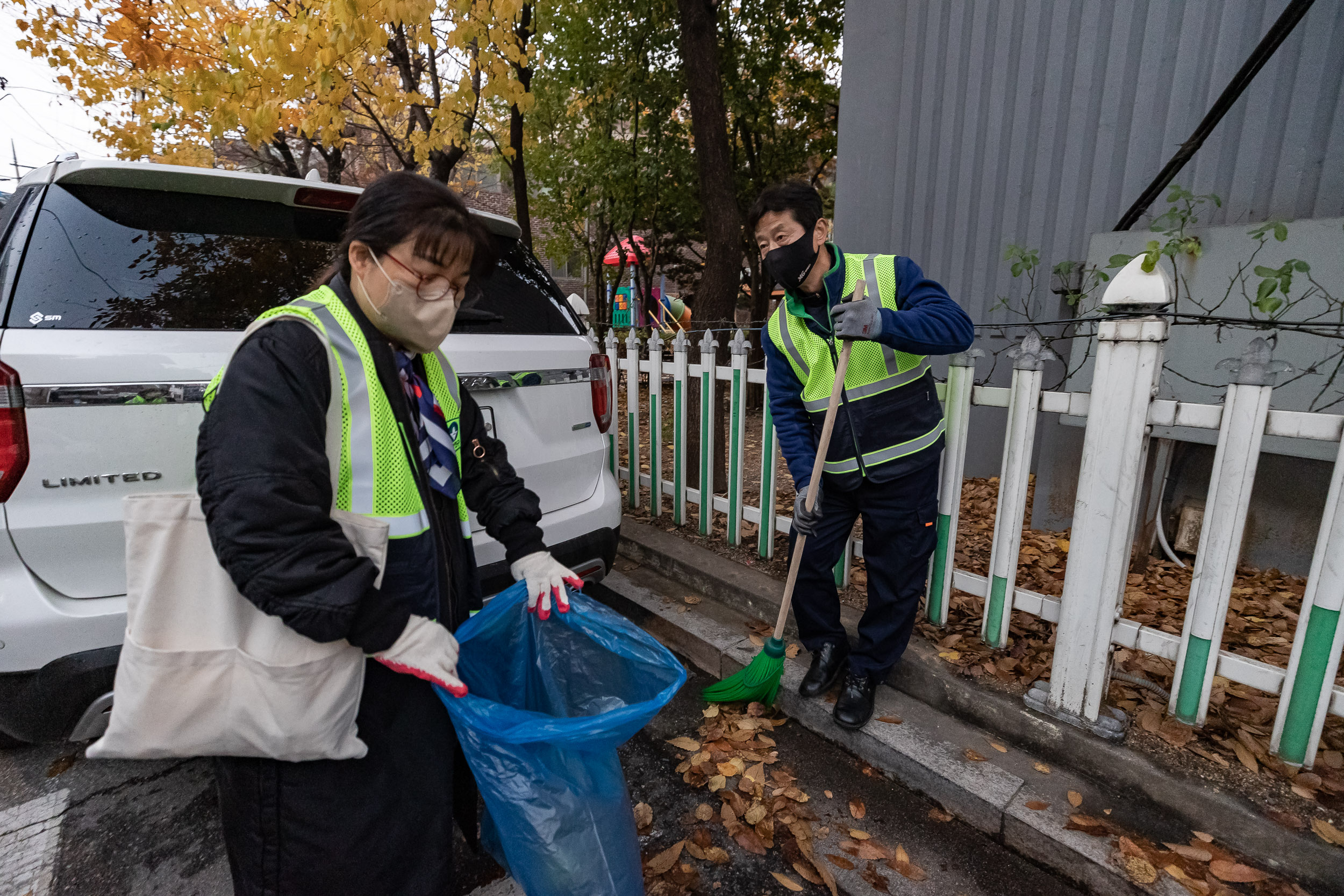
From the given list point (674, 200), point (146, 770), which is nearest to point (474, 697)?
point (146, 770)

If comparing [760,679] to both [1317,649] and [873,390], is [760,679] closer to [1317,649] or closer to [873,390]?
[873,390]

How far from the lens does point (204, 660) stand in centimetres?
118

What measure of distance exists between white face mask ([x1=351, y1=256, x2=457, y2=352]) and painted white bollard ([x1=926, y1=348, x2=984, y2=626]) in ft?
6.14

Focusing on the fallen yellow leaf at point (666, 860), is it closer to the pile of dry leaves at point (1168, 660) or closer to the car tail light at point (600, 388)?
the pile of dry leaves at point (1168, 660)

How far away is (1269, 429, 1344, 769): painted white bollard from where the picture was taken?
73.0 inches

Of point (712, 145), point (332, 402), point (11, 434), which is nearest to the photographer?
point (332, 402)

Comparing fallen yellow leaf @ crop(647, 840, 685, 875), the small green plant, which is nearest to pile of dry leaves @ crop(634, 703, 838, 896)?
fallen yellow leaf @ crop(647, 840, 685, 875)

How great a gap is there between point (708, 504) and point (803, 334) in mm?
1695

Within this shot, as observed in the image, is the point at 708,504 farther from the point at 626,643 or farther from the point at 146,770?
the point at 146,770

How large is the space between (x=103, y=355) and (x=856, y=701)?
2508 mm

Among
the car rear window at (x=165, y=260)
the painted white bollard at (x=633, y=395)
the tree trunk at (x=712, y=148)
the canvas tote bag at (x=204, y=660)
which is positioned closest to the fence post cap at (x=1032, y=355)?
the car rear window at (x=165, y=260)

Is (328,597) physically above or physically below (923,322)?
below

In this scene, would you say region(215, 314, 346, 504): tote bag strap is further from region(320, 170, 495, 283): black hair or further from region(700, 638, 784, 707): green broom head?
region(700, 638, 784, 707): green broom head

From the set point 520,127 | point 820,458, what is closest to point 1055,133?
point 820,458
